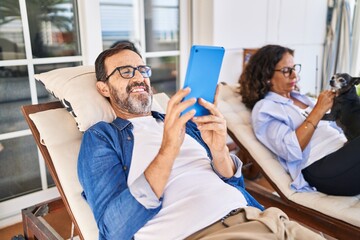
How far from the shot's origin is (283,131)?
1770 millimetres

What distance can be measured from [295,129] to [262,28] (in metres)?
1.48

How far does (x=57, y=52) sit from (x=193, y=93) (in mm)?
1412

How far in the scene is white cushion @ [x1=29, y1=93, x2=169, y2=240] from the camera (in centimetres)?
129

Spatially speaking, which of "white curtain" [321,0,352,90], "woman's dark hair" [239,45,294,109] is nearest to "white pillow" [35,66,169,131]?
"woman's dark hair" [239,45,294,109]

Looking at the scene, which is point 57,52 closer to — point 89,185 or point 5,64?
point 5,64

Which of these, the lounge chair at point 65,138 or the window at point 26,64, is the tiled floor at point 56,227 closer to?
the window at point 26,64

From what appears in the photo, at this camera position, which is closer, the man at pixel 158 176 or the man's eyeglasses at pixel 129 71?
the man at pixel 158 176

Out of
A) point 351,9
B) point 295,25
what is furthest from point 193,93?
point 351,9

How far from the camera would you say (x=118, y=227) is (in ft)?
3.45

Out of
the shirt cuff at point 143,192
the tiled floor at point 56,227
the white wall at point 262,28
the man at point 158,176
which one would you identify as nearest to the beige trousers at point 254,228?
the man at point 158,176

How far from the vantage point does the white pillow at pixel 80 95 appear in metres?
1.38

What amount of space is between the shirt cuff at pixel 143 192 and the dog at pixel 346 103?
120 centimetres

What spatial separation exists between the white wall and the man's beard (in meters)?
1.47

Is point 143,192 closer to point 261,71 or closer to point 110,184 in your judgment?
point 110,184
